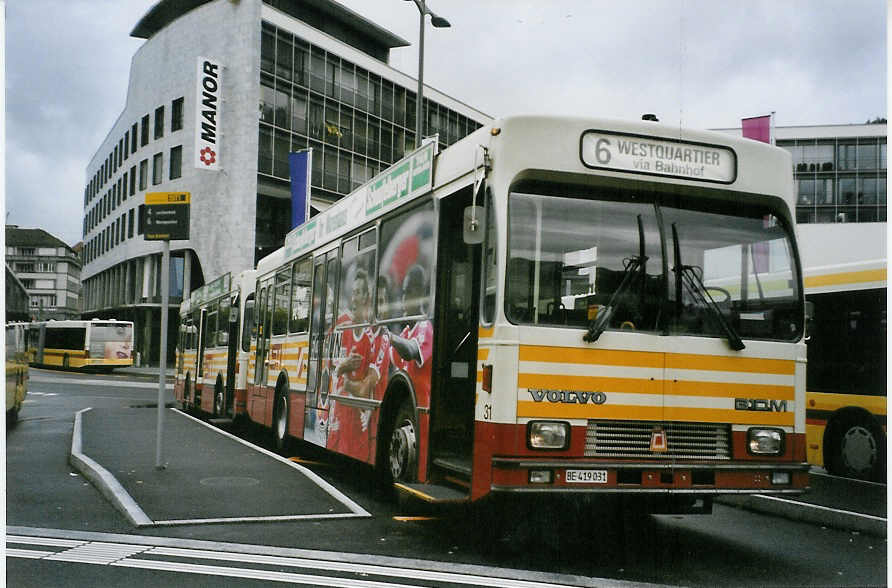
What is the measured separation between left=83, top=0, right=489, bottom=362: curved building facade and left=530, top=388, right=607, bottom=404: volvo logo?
30677 millimetres

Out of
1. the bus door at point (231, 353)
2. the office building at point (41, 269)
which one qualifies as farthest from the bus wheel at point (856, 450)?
the bus door at point (231, 353)

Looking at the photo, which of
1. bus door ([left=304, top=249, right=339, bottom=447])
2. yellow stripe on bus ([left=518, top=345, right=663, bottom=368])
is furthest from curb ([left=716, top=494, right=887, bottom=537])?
bus door ([left=304, top=249, right=339, bottom=447])

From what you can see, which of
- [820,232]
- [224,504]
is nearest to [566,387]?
[224,504]

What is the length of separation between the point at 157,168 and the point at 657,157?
44079 mm

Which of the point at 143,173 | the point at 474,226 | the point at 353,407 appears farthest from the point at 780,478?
the point at 143,173

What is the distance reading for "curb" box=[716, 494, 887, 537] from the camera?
27.5 feet

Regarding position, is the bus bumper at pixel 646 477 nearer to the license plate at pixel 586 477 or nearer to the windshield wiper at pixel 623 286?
the license plate at pixel 586 477

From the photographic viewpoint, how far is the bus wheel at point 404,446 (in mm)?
8375

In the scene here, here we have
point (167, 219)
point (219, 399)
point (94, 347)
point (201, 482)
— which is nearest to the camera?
point (201, 482)

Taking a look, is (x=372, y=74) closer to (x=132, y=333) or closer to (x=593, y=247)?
(x=132, y=333)

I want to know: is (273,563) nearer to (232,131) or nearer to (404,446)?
(404,446)

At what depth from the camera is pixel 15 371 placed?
56.7 ft

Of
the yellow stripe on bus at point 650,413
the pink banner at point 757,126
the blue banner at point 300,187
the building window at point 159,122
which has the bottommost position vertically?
the yellow stripe on bus at point 650,413

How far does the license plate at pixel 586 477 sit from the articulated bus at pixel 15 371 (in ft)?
31.5
